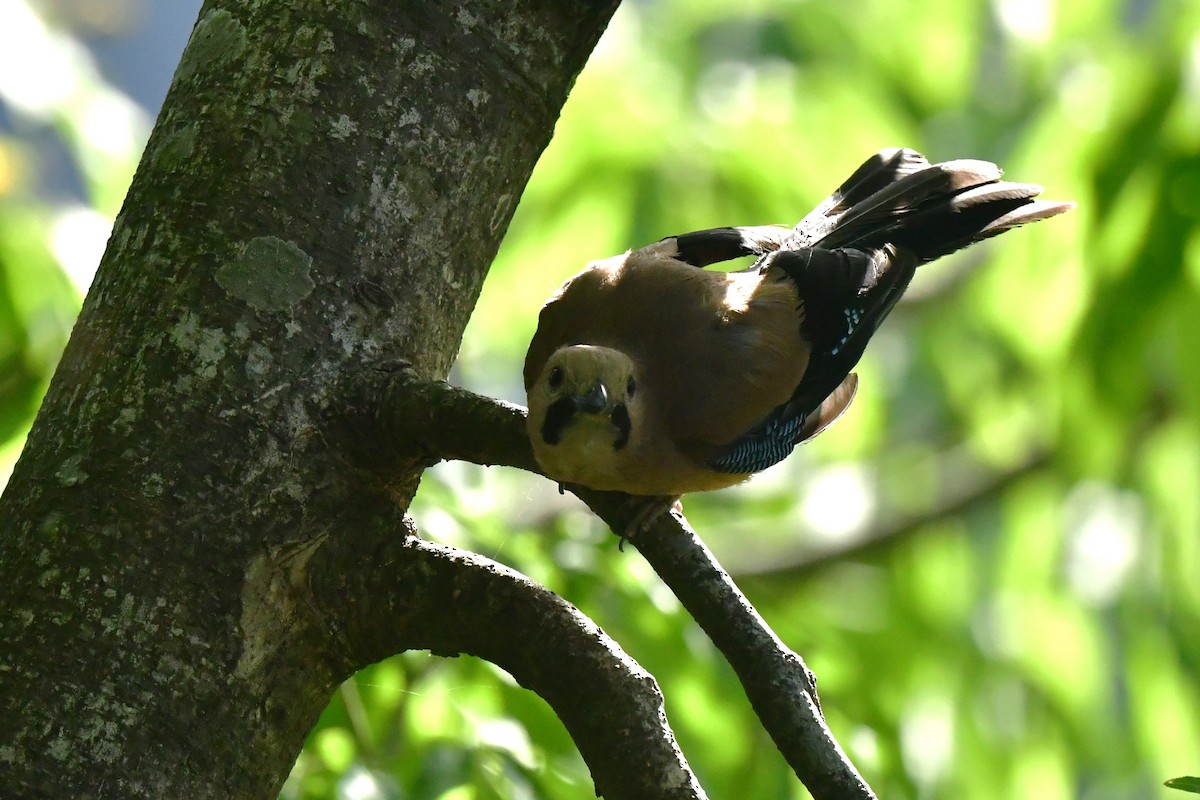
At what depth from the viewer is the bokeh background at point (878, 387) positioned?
7.88ft

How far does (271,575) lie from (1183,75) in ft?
8.03

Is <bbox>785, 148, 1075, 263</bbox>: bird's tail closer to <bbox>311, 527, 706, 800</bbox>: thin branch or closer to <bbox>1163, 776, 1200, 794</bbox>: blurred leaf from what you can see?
<bbox>311, 527, 706, 800</bbox>: thin branch

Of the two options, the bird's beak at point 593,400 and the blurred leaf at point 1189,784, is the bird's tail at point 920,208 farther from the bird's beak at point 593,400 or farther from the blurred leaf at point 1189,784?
the blurred leaf at point 1189,784

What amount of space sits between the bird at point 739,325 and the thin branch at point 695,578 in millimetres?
621

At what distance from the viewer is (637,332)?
2.79 m

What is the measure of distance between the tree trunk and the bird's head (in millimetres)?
403

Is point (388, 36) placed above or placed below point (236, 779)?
above

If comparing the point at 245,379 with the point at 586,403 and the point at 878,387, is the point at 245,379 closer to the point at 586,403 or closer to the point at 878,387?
the point at 586,403

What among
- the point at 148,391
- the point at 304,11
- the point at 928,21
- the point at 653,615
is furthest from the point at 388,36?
the point at 928,21

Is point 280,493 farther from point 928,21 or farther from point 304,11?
point 928,21

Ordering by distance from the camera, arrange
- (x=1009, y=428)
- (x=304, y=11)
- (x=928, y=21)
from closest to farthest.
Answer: (x=304, y=11) → (x=928, y=21) → (x=1009, y=428)

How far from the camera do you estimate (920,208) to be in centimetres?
301

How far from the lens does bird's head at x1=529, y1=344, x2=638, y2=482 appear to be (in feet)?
7.70

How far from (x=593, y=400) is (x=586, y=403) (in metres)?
0.02
